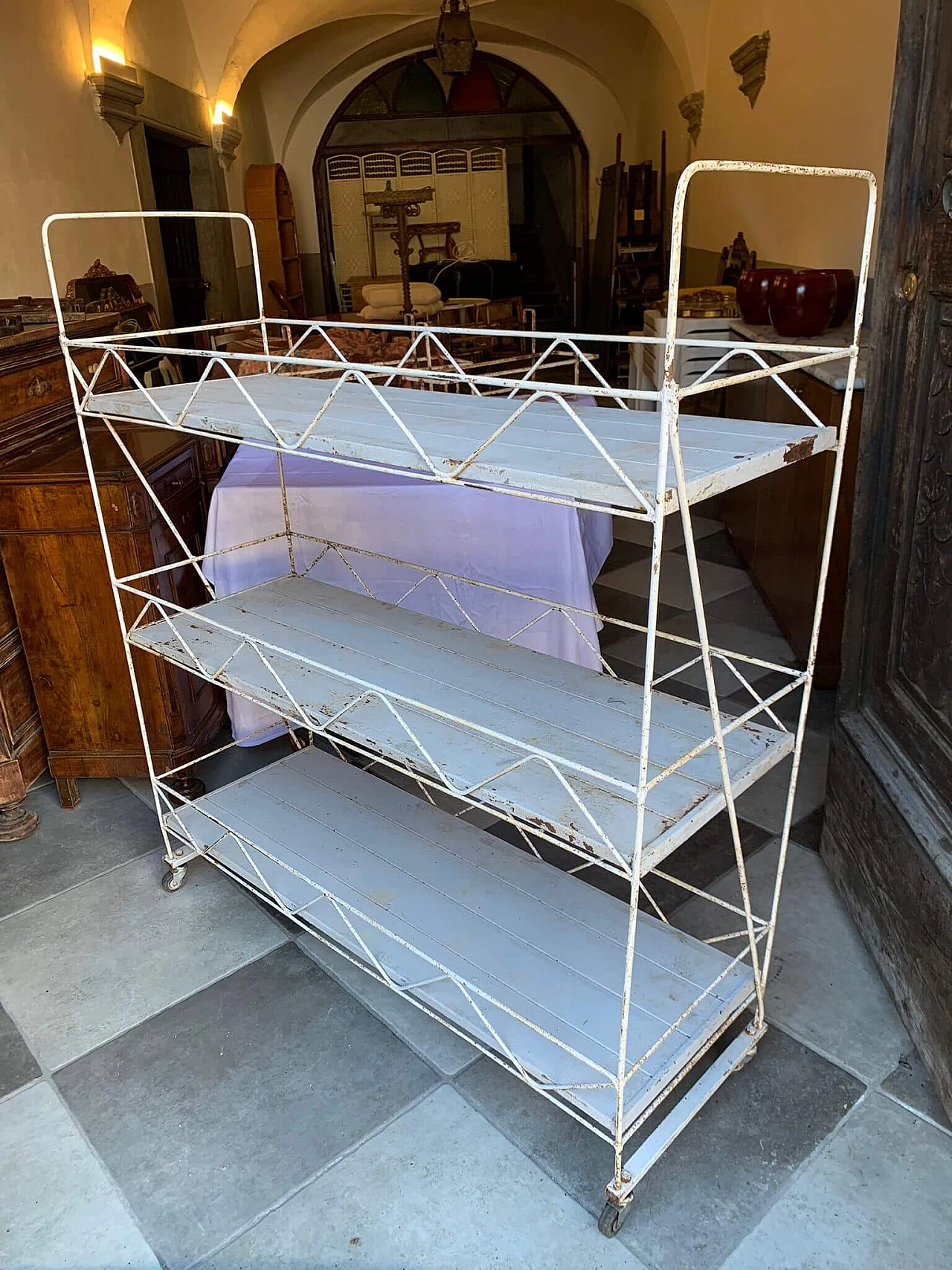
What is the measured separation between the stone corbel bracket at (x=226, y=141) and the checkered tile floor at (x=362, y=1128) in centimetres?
665

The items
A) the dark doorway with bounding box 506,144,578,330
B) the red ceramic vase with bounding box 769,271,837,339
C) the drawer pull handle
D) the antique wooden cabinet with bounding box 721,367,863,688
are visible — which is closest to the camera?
the drawer pull handle

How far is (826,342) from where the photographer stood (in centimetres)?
288

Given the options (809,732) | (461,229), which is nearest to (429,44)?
(461,229)

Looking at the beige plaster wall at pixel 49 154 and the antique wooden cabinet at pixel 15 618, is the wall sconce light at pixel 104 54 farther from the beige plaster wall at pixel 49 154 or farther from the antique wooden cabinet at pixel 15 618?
the antique wooden cabinet at pixel 15 618

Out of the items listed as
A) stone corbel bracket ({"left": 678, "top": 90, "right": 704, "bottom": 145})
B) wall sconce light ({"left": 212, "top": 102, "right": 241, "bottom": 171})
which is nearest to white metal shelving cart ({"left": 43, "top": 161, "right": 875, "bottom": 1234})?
stone corbel bracket ({"left": 678, "top": 90, "right": 704, "bottom": 145})

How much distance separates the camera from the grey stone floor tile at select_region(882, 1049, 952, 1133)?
4.69 feet

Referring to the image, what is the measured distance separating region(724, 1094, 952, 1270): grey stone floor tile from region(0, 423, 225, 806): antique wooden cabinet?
159cm

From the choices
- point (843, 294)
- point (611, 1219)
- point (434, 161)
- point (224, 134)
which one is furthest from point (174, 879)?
point (434, 161)

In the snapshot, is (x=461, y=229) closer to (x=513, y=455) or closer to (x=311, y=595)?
(x=311, y=595)

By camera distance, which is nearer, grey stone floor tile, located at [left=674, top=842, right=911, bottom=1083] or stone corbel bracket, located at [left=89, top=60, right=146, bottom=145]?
grey stone floor tile, located at [left=674, top=842, right=911, bottom=1083]

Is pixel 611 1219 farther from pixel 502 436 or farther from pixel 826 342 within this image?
pixel 826 342

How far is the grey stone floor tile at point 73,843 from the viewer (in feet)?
6.75

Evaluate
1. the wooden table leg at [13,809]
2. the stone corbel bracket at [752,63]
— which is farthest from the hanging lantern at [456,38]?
the wooden table leg at [13,809]

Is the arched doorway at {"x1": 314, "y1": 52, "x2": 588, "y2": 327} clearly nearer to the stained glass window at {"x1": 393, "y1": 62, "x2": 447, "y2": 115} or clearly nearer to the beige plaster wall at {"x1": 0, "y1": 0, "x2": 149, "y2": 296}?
the stained glass window at {"x1": 393, "y1": 62, "x2": 447, "y2": 115}
